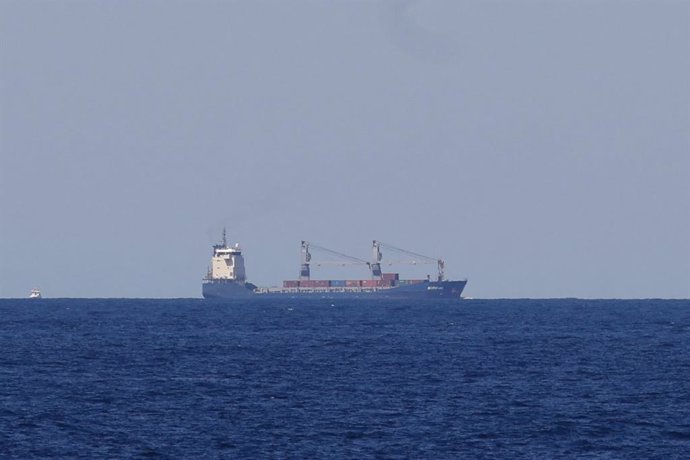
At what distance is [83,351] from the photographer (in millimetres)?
103062

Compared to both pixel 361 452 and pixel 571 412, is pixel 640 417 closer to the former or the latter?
pixel 571 412

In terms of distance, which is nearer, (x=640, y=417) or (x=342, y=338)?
(x=640, y=417)

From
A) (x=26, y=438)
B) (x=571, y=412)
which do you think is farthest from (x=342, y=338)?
(x=26, y=438)

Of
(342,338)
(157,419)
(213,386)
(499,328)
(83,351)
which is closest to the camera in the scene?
(157,419)

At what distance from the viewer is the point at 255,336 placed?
423 ft

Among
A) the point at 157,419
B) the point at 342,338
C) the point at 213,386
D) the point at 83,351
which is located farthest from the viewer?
the point at 342,338

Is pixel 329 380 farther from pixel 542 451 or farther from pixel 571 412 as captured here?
pixel 542 451

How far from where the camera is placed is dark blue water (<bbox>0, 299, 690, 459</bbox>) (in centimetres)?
5384

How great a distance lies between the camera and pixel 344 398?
68.9 metres

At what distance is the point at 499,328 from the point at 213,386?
7928 cm

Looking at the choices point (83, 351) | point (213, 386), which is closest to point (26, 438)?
point (213, 386)

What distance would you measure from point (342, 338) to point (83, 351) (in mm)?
29510

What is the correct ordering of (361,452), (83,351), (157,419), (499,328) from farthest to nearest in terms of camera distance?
(499,328) < (83,351) < (157,419) < (361,452)

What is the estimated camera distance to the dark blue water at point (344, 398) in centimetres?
5384
